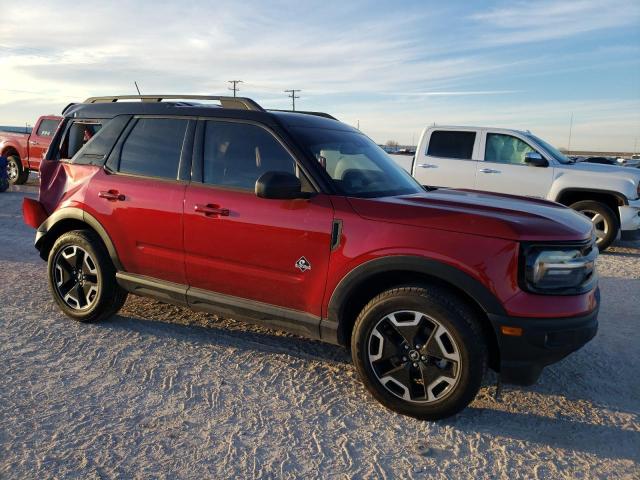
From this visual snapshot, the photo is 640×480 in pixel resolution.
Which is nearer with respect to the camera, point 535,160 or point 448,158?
point 535,160

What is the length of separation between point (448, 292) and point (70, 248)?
316cm

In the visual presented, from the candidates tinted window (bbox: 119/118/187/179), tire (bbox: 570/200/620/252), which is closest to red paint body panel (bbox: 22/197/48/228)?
tinted window (bbox: 119/118/187/179)

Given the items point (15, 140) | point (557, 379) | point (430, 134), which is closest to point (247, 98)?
point (557, 379)

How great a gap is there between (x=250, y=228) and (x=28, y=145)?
14.7 meters

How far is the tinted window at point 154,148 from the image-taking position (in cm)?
395

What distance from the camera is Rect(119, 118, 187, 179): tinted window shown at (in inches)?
156

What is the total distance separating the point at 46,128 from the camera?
602 inches

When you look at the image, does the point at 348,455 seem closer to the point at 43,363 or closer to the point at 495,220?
the point at 495,220

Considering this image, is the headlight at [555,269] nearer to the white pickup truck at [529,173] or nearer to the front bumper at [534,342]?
the front bumper at [534,342]

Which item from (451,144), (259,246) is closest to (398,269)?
(259,246)

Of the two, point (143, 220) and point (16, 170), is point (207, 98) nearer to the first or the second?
point (143, 220)

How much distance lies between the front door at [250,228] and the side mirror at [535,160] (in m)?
6.12

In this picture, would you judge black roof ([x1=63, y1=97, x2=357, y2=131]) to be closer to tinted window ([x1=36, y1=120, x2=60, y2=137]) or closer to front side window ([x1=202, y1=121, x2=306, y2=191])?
front side window ([x1=202, y1=121, x2=306, y2=191])

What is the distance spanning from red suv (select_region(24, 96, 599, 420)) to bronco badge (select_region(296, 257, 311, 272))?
0.01 meters
